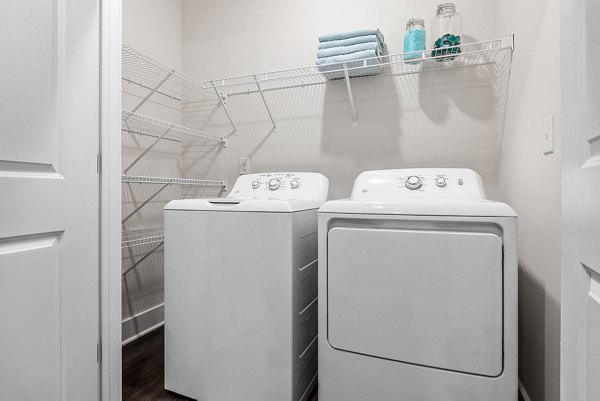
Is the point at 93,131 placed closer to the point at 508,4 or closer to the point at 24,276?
the point at 24,276

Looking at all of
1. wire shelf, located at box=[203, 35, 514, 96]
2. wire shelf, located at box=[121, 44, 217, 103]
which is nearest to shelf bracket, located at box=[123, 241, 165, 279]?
wire shelf, located at box=[121, 44, 217, 103]

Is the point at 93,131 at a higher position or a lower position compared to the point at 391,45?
lower

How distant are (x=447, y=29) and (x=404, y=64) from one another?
269mm

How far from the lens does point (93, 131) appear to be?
1.26 metres

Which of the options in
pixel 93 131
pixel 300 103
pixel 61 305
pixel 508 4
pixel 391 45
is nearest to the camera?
pixel 61 305

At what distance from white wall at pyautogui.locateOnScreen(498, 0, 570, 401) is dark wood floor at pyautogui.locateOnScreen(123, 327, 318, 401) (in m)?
0.93

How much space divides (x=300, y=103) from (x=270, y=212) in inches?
43.9

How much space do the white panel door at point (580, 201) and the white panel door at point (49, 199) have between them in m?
1.39

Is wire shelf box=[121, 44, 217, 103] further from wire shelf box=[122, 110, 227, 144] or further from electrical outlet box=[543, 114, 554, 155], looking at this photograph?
electrical outlet box=[543, 114, 554, 155]

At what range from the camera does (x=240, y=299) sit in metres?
1.35

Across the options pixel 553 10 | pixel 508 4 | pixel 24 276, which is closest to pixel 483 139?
pixel 508 4

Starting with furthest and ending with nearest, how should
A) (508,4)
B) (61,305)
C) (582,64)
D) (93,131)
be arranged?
(508,4), (93,131), (61,305), (582,64)

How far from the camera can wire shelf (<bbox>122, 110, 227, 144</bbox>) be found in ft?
5.54

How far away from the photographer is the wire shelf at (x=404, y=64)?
1.68m
